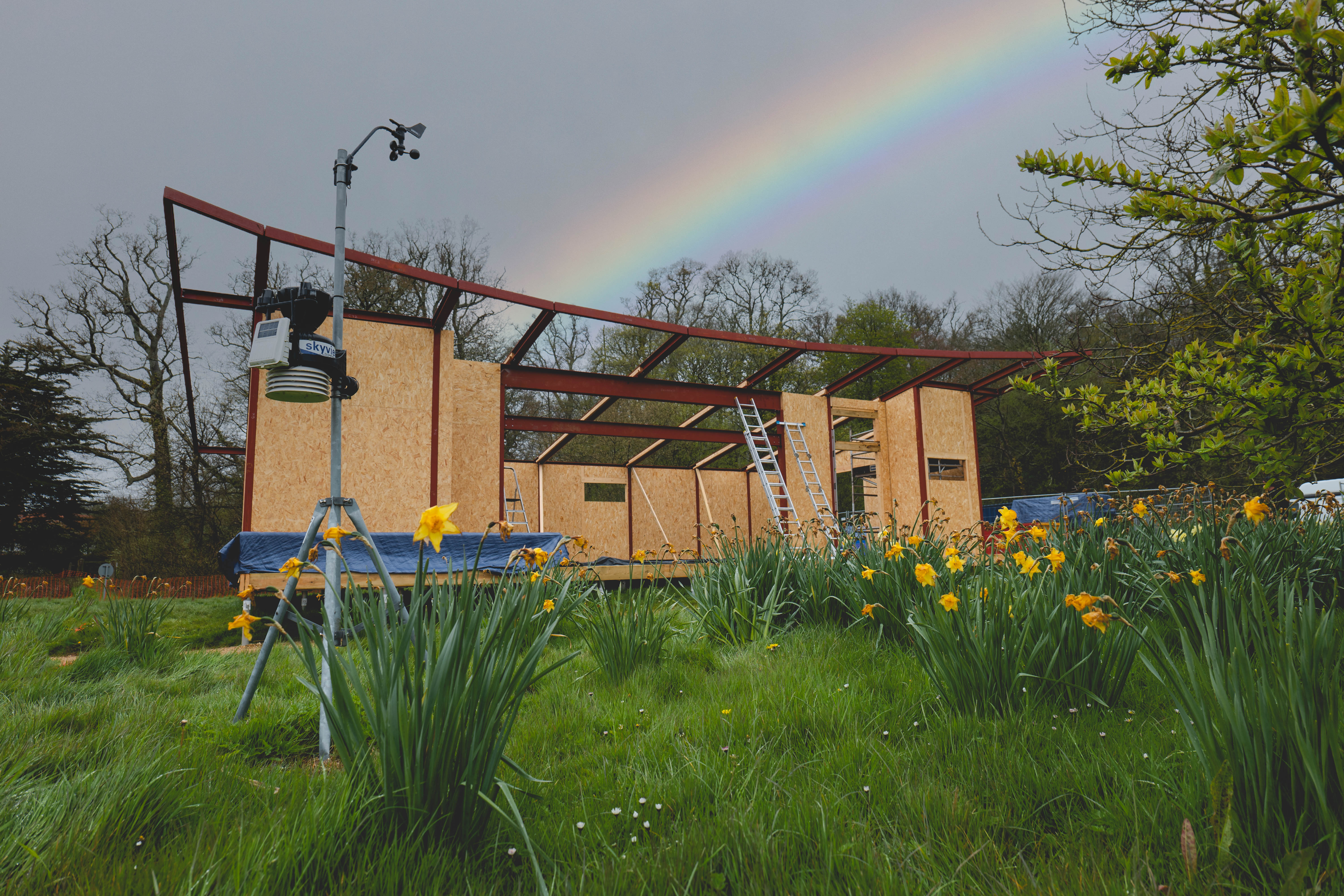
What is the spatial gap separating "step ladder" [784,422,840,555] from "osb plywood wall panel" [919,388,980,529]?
2.09 m

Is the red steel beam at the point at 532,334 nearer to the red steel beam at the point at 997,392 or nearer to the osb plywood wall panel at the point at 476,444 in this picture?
the osb plywood wall panel at the point at 476,444

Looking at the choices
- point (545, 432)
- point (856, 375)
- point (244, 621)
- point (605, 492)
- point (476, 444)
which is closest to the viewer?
point (244, 621)

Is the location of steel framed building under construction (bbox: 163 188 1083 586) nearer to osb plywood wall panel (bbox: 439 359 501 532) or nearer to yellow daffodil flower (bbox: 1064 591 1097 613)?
osb plywood wall panel (bbox: 439 359 501 532)

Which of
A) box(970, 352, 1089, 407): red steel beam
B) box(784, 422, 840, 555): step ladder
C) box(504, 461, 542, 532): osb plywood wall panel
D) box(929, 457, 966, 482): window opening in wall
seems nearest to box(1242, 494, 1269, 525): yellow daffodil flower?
box(784, 422, 840, 555): step ladder

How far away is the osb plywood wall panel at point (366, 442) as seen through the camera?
6.66 metres

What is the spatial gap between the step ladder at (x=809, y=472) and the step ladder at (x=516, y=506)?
4.88 meters

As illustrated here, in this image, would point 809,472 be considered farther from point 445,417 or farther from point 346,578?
point 346,578

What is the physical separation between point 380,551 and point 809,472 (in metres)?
6.74

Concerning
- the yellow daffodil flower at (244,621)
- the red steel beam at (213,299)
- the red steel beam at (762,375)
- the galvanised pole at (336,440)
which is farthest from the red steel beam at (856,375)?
the yellow daffodil flower at (244,621)

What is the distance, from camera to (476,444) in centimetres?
808

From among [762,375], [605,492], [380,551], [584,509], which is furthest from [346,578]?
[605,492]

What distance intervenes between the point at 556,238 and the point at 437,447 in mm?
16118

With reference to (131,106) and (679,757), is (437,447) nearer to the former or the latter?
(679,757)

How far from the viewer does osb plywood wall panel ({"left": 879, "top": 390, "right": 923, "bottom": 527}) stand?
1114 centimetres
